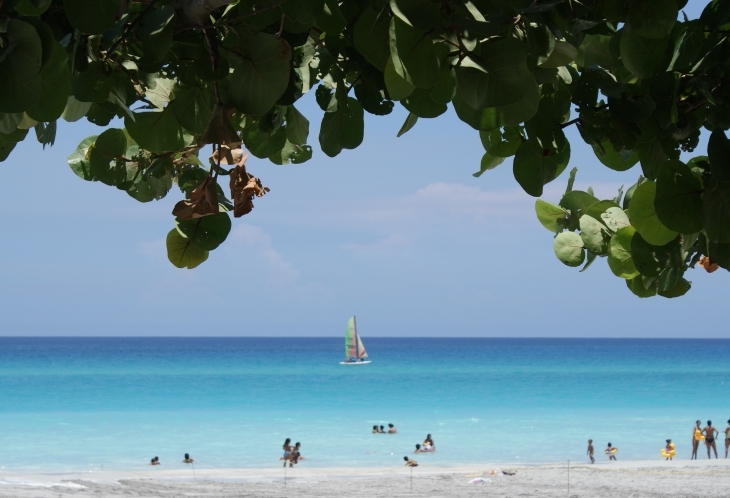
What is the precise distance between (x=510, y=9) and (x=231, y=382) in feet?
149

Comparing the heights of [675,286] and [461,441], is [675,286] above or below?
above

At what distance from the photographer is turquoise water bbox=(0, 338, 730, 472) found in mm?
21984

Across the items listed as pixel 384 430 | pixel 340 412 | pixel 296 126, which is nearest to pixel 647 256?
pixel 296 126

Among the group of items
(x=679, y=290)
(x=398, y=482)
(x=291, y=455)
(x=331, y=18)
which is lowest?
(x=398, y=482)

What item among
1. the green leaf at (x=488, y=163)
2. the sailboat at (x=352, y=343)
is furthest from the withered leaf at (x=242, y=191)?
the sailboat at (x=352, y=343)

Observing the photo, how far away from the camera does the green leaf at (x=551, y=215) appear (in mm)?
1731

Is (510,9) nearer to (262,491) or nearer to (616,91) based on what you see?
(616,91)

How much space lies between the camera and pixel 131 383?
44.4 meters

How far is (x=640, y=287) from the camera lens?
1.52 meters

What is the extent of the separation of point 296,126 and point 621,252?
600 millimetres

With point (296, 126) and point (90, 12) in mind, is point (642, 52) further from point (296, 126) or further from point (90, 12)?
point (90, 12)

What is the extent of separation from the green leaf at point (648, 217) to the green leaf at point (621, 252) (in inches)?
7.5

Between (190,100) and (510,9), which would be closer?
(510,9)

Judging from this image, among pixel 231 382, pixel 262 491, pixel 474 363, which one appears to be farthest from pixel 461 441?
pixel 474 363
